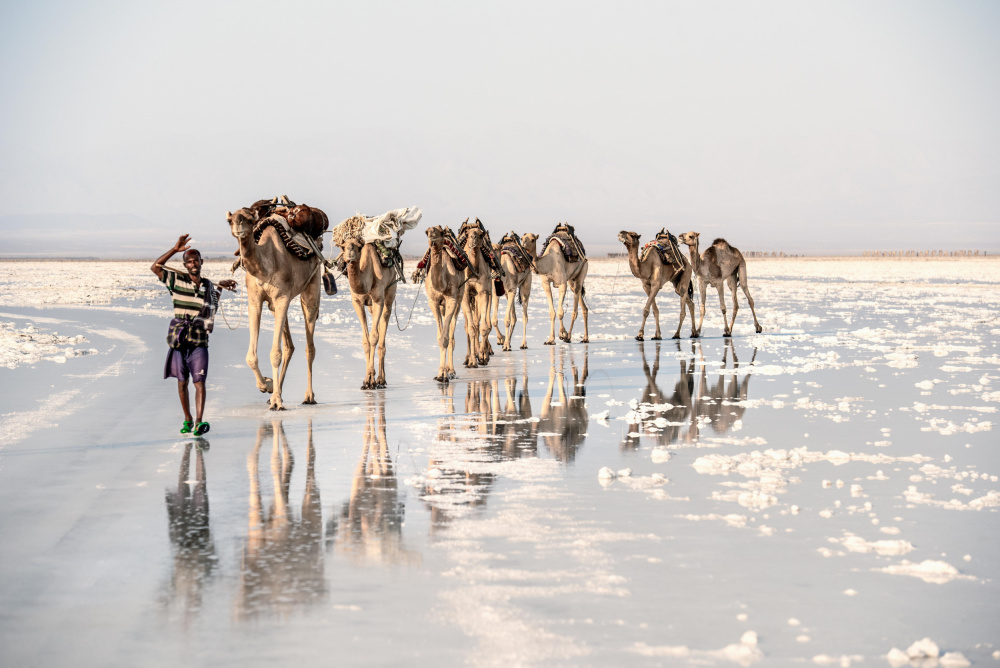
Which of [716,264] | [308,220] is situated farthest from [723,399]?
[716,264]

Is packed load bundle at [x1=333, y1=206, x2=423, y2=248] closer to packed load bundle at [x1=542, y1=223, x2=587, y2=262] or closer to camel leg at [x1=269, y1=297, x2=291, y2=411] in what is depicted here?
camel leg at [x1=269, y1=297, x2=291, y2=411]

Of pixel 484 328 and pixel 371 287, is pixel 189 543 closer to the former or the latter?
pixel 371 287

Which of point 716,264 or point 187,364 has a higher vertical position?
point 716,264

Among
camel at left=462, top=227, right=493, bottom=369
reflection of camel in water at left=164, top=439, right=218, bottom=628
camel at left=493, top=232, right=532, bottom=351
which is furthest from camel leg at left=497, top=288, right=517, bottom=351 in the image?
reflection of camel in water at left=164, top=439, right=218, bottom=628

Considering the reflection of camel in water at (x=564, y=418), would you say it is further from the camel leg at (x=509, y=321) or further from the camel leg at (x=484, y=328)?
the camel leg at (x=509, y=321)

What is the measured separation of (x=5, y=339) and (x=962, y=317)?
2606 cm

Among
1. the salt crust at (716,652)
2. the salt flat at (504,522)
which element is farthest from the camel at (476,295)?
the salt crust at (716,652)

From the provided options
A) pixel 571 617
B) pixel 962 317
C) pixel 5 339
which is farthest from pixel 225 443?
pixel 962 317

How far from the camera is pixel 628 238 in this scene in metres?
26.3

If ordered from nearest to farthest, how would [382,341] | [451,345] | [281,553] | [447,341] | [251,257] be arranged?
[281,553] < [251,257] < [382,341] < [447,341] < [451,345]

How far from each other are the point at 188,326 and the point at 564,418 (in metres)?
4.45

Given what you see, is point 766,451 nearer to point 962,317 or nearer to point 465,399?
point 465,399

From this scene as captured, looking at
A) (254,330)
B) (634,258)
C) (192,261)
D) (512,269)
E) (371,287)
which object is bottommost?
(254,330)

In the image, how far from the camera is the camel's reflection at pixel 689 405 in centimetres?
1182
